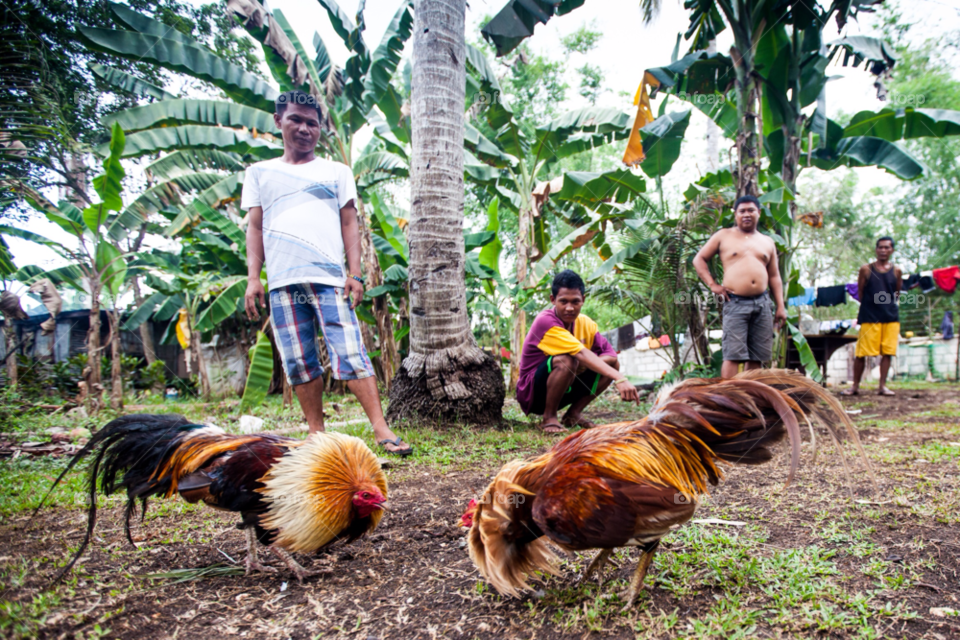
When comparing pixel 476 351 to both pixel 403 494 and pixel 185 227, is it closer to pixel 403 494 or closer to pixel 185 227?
pixel 403 494

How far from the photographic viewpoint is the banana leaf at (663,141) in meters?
6.25

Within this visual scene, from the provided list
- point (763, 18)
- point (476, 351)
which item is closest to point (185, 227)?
point (476, 351)

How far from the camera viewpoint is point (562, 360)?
4660 millimetres

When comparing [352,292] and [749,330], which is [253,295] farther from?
[749,330]

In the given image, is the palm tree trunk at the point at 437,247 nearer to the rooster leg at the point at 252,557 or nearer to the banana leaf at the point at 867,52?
the rooster leg at the point at 252,557

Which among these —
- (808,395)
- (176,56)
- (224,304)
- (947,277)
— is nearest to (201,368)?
(224,304)

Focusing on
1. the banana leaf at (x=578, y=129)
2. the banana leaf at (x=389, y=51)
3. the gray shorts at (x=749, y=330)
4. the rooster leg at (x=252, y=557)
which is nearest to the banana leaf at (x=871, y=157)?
the banana leaf at (x=578, y=129)

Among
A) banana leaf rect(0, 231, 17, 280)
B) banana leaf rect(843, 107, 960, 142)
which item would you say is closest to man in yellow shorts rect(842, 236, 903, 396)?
banana leaf rect(843, 107, 960, 142)

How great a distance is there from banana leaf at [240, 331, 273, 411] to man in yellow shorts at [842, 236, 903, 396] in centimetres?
814

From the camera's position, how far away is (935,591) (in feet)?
5.84

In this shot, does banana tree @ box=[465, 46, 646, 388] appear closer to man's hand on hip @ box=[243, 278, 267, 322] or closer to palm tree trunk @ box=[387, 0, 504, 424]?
palm tree trunk @ box=[387, 0, 504, 424]

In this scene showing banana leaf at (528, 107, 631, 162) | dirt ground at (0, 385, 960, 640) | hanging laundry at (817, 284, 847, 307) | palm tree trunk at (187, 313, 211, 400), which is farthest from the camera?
hanging laundry at (817, 284, 847, 307)

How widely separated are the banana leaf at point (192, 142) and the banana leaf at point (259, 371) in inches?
146

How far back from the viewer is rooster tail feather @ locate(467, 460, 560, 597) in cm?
184
